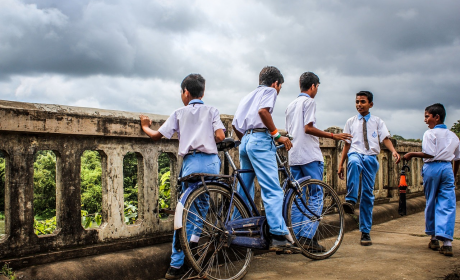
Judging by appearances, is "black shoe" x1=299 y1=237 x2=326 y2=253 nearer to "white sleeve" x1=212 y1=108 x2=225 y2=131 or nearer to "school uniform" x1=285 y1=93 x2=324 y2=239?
"school uniform" x1=285 y1=93 x2=324 y2=239

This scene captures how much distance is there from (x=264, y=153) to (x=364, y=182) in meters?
1.94

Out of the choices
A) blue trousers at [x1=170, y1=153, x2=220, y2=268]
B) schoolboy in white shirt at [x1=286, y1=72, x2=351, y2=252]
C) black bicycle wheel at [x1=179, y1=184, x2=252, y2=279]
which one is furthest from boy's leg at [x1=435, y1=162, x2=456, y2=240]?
blue trousers at [x1=170, y1=153, x2=220, y2=268]

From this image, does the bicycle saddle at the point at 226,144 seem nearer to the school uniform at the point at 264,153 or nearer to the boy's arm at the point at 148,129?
the school uniform at the point at 264,153

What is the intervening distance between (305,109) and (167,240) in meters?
1.84

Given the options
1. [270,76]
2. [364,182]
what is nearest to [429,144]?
[364,182]

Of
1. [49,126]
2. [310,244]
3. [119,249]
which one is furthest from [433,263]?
[49,126]

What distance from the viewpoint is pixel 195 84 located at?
3482 mm

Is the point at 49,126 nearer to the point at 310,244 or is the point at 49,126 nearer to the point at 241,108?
the point at 241,108

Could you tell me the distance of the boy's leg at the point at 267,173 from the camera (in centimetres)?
351

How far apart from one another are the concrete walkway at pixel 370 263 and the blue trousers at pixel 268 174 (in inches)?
18.7

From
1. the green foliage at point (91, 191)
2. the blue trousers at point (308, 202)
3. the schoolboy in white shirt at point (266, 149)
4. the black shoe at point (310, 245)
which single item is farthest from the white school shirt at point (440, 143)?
the green foliage at point (91, 191)

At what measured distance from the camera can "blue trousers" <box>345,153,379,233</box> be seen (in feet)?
16.1

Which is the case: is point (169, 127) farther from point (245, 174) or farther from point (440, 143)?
point (440, 143)

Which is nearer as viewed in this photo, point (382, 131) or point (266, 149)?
point (266, 149)
